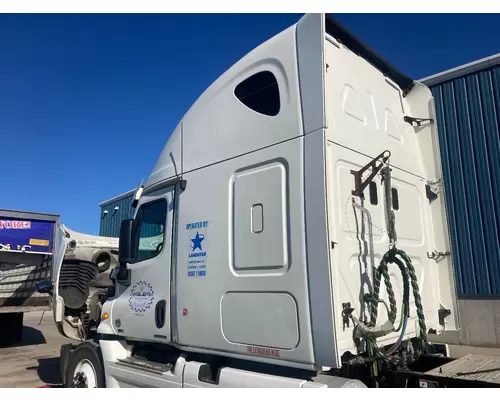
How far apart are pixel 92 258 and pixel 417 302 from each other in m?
4.56

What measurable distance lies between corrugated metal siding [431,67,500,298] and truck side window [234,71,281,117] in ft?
23.4

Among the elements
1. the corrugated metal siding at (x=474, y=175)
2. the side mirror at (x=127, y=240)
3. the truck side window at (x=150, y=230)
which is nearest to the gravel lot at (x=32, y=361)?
the side mirror at (x=127, y=240)

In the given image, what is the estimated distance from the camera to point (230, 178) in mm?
3609

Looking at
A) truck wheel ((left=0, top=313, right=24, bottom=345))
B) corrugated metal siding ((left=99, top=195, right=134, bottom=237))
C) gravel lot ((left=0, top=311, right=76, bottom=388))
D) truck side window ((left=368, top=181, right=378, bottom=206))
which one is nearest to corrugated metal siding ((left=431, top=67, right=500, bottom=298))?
truck side window ((left=368, top=181, right=378, bottom=206))

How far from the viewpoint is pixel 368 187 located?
3.50 metres

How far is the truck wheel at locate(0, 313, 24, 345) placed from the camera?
429 inches

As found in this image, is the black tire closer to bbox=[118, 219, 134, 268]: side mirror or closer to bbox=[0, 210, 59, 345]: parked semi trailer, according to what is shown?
bbox=[118, 219, 134, 268]: side mirror

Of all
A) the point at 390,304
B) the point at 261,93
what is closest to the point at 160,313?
the point at 390,304

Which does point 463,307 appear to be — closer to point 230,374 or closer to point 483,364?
point 483,364

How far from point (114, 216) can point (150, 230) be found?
57.7 ft

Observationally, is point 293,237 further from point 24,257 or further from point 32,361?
point 24,257

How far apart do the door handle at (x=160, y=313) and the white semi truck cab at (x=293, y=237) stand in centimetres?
2

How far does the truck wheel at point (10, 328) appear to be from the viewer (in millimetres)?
10906
